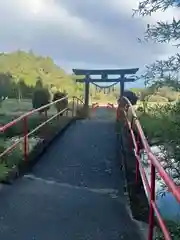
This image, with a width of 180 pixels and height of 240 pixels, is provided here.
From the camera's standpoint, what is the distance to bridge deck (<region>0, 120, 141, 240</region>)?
488 centimetres

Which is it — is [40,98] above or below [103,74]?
below

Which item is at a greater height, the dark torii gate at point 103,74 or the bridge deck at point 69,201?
the dark torii gate at point 103,74

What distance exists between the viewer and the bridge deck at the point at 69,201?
16.0ft

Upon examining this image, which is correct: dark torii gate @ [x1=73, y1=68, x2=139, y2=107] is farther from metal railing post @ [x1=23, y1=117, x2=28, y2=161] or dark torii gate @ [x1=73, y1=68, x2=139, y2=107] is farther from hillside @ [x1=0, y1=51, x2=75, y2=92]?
metal railing post @ [x1=23, y1=117, x2=28, y2=161]

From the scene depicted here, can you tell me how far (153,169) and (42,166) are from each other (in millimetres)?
4872

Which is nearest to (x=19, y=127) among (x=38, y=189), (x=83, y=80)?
(x=38, y=189)

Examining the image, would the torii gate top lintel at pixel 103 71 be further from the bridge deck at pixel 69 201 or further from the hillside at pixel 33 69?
the bridge deck at pixel 69 201

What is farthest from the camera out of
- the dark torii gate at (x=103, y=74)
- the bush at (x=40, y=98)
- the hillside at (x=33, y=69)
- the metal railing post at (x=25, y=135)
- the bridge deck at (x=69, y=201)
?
the hillside at (x=33, y=69)

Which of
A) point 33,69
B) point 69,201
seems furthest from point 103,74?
point 69,201

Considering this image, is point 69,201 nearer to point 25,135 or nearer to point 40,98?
point 25,135

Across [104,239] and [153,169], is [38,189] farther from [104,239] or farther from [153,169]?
[153,169]

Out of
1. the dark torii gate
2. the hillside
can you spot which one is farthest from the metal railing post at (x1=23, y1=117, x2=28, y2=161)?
the dark torii gate

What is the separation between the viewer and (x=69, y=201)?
6.04 m

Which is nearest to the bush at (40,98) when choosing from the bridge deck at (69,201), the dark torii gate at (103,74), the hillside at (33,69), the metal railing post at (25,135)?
the hillside at (33,69)
